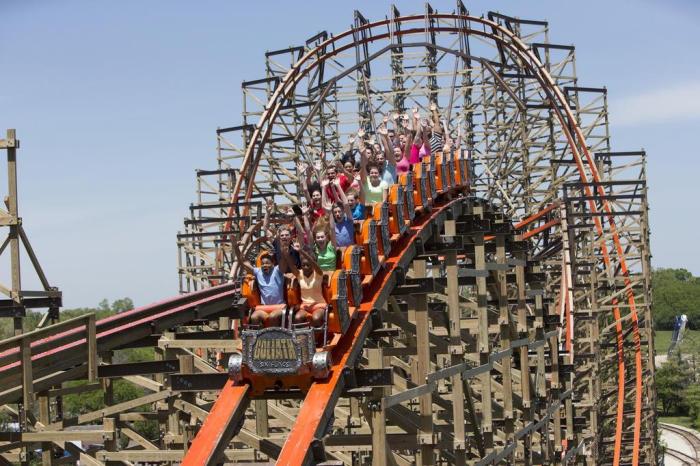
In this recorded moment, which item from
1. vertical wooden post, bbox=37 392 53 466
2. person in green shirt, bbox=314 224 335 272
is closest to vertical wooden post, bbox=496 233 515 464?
person in green shirt, bbox=314 224 335 272

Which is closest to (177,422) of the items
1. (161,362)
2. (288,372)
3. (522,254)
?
(161,362)

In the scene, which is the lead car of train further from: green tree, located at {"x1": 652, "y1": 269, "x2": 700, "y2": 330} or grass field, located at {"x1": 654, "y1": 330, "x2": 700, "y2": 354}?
green tree, located at {"x1": 652, "y1": 269, "x2": 700, "y2": 330}

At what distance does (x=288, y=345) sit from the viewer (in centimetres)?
957

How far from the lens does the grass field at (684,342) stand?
70.1 m

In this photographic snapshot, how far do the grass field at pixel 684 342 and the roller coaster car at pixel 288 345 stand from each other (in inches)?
2004

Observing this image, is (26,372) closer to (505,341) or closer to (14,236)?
(14,236)

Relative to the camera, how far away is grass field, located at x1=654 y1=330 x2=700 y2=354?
70.1m

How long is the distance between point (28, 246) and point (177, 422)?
294cm

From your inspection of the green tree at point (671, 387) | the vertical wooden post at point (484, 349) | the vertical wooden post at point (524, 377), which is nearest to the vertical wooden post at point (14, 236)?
the vertical wooden post at point (484, 349)

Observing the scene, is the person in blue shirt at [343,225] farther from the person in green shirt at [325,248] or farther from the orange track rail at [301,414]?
the orange track rail at [301,414]

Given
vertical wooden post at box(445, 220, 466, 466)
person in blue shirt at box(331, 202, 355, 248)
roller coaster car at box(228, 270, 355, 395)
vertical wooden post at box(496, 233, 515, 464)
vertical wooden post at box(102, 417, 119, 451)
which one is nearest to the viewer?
roller coaster car at box(228, 270, 355, 395)

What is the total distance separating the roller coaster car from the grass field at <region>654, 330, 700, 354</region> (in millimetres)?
50890

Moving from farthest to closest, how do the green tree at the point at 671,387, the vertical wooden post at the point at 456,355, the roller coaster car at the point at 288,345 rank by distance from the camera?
the green tree at the point at 671,387, the vertical wooden post at the point at 456,355, the roller coaster car at the point at 288,345

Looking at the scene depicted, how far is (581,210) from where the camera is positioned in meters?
21.8
